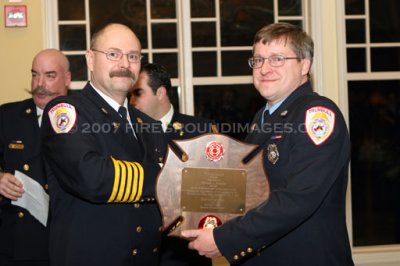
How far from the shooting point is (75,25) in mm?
4113

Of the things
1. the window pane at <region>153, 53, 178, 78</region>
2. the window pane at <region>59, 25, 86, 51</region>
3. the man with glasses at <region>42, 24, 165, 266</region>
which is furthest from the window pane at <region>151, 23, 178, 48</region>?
the man with glasses at <region>42, 24, 165, 266</region>

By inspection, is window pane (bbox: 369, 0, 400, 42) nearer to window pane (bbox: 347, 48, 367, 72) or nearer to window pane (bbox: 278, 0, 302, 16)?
window pane (bbox: 347, 48, 367, 72)

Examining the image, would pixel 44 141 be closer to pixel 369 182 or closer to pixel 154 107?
pixel 154 107

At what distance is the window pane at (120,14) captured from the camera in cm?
413

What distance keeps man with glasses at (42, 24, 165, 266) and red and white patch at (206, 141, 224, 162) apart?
0.80 ft

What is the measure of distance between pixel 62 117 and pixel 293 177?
34.1 inches

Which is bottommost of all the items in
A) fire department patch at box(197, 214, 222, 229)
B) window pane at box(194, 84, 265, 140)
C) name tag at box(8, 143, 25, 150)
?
fire department patch at box(197, 214, 222, 229)

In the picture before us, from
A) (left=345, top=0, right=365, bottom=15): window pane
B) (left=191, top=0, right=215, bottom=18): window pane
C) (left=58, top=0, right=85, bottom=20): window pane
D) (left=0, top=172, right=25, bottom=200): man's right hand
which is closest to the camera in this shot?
(left=0, top=172, right=25, bottom=200): man's right hand

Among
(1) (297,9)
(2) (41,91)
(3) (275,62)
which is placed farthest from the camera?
(1) (297,9)

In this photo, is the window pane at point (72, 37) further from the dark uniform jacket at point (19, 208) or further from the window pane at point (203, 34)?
the dark uniform jacket at point (19, 208)

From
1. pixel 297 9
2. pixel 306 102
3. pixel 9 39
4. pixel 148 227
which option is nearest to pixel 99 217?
pixel 148 227

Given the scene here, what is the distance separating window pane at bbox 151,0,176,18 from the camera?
417cm

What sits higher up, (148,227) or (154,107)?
(154,107)

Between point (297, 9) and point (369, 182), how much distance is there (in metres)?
1.63
